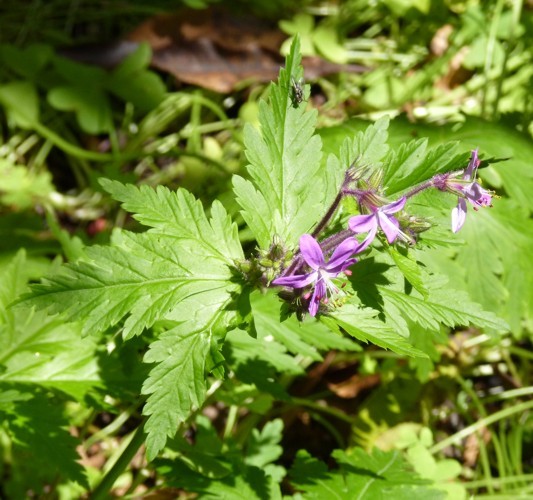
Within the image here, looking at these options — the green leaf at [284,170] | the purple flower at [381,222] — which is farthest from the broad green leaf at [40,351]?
the purple flower at [381,222]

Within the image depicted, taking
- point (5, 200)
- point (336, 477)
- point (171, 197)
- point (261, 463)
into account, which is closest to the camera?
point (171, 197)

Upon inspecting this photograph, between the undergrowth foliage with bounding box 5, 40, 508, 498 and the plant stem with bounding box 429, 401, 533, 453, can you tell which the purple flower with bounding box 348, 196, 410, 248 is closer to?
the undergrowth foliage with bounding box 5, 40, 508, 498

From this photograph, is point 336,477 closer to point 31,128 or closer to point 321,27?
point 31,128

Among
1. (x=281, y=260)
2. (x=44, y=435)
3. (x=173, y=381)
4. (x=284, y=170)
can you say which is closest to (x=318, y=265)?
(x=281, y=260)

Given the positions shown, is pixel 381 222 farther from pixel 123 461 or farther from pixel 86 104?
pixel 86 104

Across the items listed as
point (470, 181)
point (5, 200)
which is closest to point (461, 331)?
point (470, 181)

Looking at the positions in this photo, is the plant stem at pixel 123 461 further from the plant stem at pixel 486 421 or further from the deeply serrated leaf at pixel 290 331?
the plant stem at pixel 486 421
